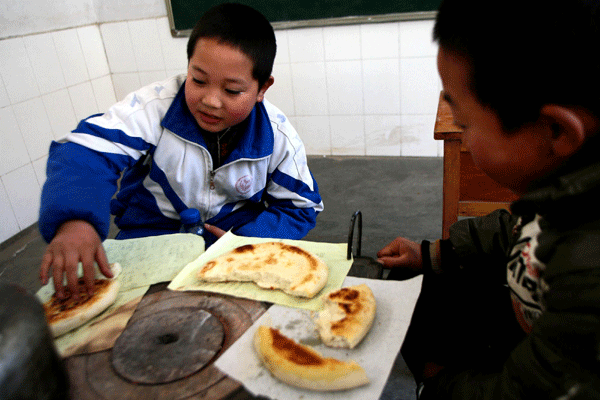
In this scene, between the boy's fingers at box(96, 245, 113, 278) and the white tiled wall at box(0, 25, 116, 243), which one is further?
the white tiled wall at box(0, 25, 116, 243)

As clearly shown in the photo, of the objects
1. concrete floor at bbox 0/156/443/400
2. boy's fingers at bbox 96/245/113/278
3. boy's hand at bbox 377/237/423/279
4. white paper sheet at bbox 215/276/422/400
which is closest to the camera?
white paper sheet at bbox 215/276/422/400

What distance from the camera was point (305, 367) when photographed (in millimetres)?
721

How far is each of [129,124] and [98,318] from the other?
0.62 meters

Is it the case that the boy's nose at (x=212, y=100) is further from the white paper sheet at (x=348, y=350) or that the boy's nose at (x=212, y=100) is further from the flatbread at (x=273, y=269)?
the white paper sheet at (x=348, y=350)

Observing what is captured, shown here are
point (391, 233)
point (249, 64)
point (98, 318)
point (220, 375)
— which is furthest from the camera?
point (391, 233)

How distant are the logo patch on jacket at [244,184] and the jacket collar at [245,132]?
84 mm

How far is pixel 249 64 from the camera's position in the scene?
1291mm

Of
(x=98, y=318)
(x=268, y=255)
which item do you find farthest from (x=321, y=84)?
(x=98, y=318)

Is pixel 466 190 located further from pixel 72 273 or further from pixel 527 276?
pixel 72 273

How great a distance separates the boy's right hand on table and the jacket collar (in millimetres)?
462

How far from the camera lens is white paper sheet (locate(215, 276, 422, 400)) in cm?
71

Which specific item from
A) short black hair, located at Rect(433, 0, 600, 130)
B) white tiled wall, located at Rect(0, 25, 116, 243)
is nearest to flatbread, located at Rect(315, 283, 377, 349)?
short black hair, located at Rect(433, 0, 600, 130)

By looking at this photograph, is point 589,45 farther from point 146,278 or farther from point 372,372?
point 146,278

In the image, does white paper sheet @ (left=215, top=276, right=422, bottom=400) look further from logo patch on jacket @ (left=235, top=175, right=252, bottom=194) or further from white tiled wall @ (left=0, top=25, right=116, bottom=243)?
white tiled wall @ (left=0, top=25, right=116, bottom=243)
